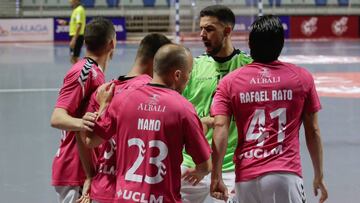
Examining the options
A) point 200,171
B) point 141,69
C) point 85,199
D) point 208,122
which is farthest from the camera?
point 208,122

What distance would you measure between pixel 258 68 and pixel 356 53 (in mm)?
20724

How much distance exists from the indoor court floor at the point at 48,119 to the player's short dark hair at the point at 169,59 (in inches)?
Result: 132

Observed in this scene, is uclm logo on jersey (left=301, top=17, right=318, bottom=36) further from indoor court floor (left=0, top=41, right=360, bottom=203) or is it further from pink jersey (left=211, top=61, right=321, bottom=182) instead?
pink jersey (left=211, top=61, right=321, bottom=182)

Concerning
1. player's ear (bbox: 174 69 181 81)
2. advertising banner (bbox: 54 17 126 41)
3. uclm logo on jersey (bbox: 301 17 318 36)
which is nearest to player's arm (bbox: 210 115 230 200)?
player's ear (bbox: 174 69 181 81)

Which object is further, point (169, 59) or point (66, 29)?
point (66, 29)

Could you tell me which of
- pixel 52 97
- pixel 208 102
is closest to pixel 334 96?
pixel 52 97

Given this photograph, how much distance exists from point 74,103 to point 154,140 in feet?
2.68

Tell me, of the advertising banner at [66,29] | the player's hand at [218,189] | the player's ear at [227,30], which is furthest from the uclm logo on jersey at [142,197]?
the advertising banner at [66,29]

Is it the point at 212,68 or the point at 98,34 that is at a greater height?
the point at 98,34

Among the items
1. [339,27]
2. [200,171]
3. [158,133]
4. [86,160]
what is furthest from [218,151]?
[339,27]

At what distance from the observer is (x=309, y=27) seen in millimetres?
32219

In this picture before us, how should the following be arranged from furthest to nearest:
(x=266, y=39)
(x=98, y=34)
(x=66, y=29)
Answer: (x=66, y=29) → (x=98, y=34) → (x=266, y=39)

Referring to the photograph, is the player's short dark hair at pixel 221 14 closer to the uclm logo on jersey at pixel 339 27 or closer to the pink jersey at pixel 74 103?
the pink jersey at pixel 74 103

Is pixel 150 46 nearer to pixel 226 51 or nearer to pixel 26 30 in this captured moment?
pixel 226 51
